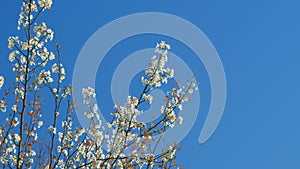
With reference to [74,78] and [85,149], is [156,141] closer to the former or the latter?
[85,149]

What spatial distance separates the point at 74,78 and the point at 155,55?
153 centimetres

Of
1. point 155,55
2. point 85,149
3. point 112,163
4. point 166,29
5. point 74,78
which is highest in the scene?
point 166,29

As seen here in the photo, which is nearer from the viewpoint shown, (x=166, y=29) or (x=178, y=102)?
(x=178, y=102)

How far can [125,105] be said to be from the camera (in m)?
6.52

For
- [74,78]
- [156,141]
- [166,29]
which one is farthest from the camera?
[166,29]

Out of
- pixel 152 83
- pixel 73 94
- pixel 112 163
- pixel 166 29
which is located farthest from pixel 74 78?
pixel 166 29

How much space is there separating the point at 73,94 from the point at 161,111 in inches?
42.3

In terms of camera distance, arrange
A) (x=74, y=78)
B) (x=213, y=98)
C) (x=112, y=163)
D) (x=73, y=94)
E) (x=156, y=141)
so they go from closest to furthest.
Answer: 1. (x=112, y=163)
2. (x=156, y=141)
3. (x=73, y=94)
4. (x=74, y=78)
5. (x=213, y=98)

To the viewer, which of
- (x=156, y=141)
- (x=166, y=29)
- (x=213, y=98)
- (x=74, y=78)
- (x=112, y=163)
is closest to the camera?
(x=112, y=163)

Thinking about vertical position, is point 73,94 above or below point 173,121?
above

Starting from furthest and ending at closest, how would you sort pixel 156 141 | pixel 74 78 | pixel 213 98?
pixel 213 98 < pixel 74 78 < pixel 156 141

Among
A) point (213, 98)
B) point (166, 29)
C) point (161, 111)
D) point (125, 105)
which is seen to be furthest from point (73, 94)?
point (166, 29)

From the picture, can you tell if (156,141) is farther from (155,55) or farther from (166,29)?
(166,29)

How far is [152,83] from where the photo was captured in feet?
21.4
